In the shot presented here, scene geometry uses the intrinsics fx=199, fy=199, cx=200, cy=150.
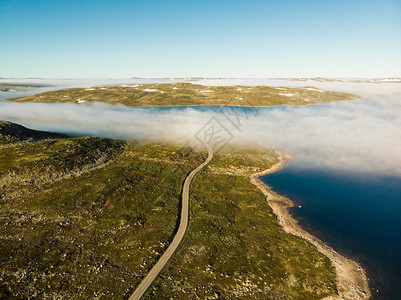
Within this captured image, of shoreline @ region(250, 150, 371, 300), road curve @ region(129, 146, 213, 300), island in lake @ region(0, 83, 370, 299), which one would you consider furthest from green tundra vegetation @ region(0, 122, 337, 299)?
shoreline @ region(250, 150, 371, 300)

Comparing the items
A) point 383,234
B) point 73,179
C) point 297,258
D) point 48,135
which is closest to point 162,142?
point 73,179

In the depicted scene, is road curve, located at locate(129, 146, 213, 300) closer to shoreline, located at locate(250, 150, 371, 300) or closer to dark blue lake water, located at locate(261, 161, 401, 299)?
shoreline, located at locate(250, 150, 371, 300)

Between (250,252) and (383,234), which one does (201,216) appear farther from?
(383,234)

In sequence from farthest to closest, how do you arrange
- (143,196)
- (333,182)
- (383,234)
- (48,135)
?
1. (48,135)
2. (333,182)
3. (143,196)
4. (383,234)

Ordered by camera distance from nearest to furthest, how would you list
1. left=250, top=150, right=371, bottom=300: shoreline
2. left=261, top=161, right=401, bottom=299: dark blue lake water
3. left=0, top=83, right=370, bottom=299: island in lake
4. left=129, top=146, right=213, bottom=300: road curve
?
left=129, top=146, right=213, bottom=300: road curve, left=250, top=150, right=371, bottom=300: shoreline, left=0, top=83, right=370, bottom=299: island in lake, left=261, top=161, right=401, bottom=299: dark blue lake water

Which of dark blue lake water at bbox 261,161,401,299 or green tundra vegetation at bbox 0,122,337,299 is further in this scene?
Result: dark blue lake water at bbox 261,161,401,299

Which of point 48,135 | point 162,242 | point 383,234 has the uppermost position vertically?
point 48,135

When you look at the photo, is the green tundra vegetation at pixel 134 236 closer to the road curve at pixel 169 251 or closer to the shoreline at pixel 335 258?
the road curve at pixel 169 251
